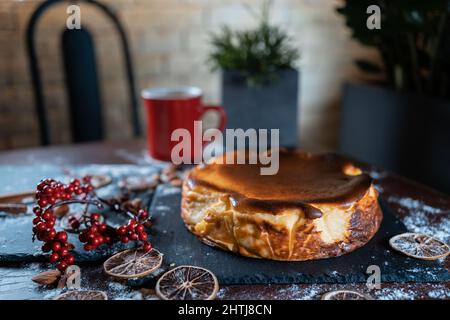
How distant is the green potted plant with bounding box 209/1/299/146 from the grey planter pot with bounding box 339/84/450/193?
339 millimetres

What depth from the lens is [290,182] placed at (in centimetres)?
74

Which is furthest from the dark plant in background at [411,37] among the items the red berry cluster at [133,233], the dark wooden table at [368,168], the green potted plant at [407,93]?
the red berry cluster at [133,233]

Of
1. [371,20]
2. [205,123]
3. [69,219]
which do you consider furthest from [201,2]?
[69,219]

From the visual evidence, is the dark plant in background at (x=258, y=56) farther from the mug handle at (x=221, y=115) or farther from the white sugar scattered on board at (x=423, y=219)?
the white sugar scattered on board at (x=423, y=219)

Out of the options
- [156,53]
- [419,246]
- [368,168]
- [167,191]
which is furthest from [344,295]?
[156,53]

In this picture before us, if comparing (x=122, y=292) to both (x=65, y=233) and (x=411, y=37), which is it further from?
(x=411, y=37)

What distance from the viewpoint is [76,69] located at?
1473 millimetres

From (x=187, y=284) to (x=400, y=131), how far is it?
0.91m

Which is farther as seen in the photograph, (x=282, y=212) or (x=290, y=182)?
(x=290, y=182)

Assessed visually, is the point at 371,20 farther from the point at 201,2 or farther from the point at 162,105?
the point at 201,2

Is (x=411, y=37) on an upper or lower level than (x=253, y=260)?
upper

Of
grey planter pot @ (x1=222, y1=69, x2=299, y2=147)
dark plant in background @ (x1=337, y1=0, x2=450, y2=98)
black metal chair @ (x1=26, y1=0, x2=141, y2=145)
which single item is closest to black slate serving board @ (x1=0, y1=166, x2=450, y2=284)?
grey planter pot @ (x1=222, y1=69, x2=299, y2=147)

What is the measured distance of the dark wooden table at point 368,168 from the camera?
1.82 ft
